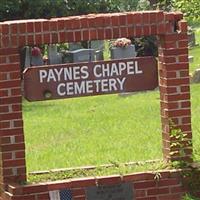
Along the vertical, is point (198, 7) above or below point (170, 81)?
above

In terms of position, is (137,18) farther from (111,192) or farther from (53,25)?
(111,192)

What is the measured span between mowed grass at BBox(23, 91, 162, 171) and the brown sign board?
109 centimetres

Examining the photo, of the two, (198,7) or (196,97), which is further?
(196,97)

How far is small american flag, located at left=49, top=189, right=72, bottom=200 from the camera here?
6914mm

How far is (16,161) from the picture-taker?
705 cm

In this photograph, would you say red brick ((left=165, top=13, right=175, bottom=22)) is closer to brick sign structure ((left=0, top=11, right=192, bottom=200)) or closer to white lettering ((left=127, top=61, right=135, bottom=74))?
brick sign structure ((left=0, top=11, right=192, bottom=200))

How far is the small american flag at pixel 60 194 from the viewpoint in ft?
22.7

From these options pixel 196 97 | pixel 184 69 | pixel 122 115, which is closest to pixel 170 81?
pixel 184 69

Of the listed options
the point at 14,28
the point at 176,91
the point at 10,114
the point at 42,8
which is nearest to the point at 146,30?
the point at 176,91

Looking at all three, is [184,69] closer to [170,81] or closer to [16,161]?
[170,81]

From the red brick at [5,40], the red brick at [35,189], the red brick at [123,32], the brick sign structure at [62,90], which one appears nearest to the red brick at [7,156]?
the brick sign structure at [62,90]

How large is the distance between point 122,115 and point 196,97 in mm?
3055

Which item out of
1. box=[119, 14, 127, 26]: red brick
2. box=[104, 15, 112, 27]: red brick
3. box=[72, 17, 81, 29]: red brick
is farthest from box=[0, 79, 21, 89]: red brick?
box=[119, 14, 127, 26]: red brick

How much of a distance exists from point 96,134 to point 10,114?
216 inches
